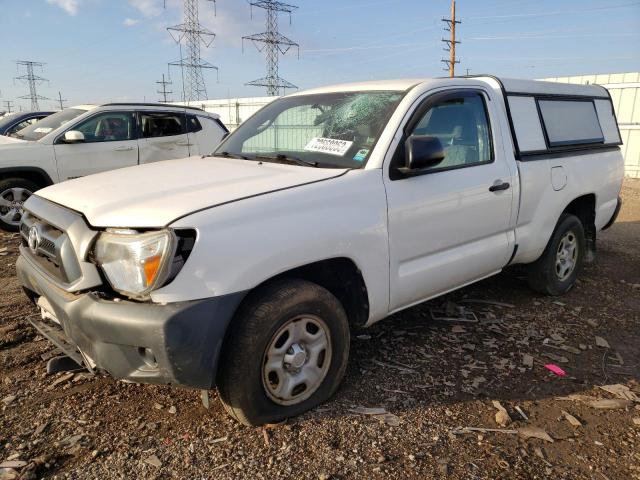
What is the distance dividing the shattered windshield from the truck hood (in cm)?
19

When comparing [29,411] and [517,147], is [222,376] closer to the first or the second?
[29,411]

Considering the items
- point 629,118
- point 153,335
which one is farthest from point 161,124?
point 629,118

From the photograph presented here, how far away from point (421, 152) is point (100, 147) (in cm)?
612

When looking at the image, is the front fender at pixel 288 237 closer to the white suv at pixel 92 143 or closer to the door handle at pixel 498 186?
the door handle at pixel 498 186

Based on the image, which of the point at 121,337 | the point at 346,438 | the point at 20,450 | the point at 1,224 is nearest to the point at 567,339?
the point at 346,438

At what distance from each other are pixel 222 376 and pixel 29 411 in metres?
1.25

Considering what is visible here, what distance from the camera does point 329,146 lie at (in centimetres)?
318

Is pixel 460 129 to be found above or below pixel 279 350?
above

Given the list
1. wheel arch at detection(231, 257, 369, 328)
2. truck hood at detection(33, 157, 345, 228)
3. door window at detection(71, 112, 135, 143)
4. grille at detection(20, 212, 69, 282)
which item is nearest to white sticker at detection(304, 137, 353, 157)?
truck hood at detection(33, 157, 345, 228)

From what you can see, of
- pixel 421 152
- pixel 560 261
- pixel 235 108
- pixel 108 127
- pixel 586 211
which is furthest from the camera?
pixel 235 108

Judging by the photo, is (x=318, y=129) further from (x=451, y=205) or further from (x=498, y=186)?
(x=498, y=186)

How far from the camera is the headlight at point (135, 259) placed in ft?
7.15

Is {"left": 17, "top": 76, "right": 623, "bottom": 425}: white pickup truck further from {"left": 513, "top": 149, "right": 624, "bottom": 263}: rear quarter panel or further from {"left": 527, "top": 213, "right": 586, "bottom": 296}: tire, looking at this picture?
{"left": 527, "top": 213, "right": 586, "bottom": 296}: tire

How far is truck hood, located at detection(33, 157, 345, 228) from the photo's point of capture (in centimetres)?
234
